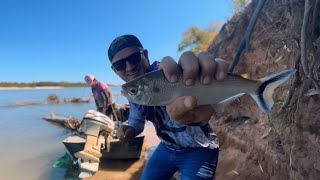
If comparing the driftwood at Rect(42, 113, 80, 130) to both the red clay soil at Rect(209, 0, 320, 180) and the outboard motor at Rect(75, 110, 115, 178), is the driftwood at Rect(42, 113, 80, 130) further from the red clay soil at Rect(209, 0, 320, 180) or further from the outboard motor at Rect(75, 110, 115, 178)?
the red clay soil at Rect(209, 0, 320, 180)

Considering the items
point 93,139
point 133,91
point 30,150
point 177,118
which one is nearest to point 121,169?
point 93,139

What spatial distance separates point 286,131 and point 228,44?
5.44m

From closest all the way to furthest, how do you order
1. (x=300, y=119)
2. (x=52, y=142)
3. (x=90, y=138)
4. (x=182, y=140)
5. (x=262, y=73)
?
(x=182, y=140), (x=300, y=119), (x=262, y=73), (x=90, y=138), (x=52, y=142)

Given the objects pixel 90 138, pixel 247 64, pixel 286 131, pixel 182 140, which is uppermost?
pixel 247 64

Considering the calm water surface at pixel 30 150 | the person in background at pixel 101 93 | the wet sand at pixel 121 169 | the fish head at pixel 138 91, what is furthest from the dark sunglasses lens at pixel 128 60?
the person in background at pixel 101 93

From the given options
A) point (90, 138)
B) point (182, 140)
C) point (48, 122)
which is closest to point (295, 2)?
point (182, 140)

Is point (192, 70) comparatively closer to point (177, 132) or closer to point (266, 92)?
point (266, 92)

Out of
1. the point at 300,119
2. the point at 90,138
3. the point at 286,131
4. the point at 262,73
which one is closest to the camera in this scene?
the point at 300,119

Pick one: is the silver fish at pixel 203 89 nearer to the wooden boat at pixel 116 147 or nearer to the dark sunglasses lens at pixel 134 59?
the dark sunglasses lens at pixel 134 59

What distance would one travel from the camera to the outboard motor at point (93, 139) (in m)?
7.26

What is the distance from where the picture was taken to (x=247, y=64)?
7.00m

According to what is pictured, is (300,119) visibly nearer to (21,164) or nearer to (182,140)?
(182,140)

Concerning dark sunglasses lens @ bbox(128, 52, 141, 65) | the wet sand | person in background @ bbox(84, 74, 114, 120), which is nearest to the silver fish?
dark sunglasses lens @ bbox(128, 52, 141, 65)

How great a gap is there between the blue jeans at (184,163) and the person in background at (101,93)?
8.00 m
